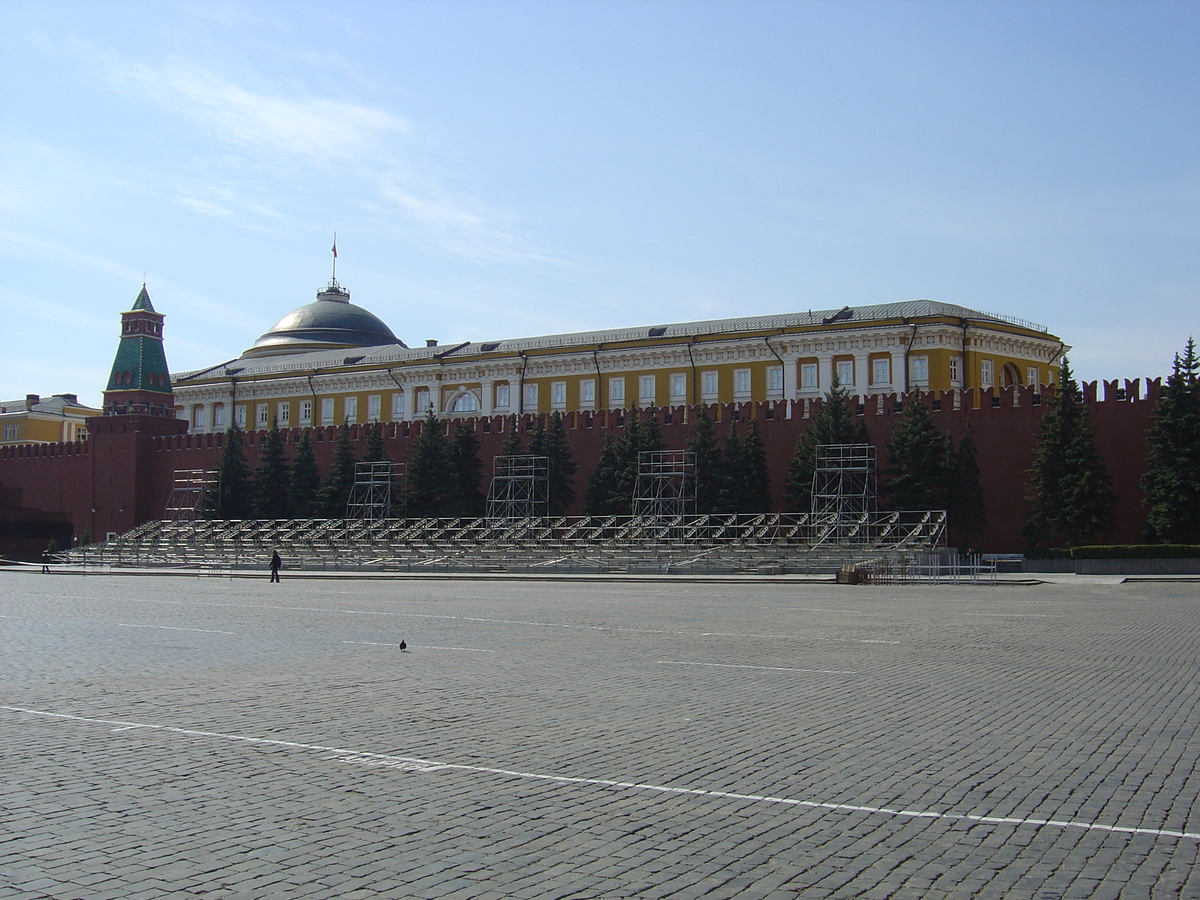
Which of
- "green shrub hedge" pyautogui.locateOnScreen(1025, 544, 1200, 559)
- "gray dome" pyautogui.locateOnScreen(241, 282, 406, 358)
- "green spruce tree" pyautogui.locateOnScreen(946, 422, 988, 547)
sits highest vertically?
"gray dome" pyautogui.locateOnScreen(241, 282, 406, 358)

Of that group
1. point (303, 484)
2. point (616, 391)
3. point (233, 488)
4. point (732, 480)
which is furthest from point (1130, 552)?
point (233, 488)

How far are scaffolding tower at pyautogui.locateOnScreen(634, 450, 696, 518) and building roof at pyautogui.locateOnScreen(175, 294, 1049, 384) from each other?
31.3ft

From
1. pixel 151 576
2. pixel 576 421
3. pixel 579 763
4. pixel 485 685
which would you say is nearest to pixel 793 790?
pixel 579 763

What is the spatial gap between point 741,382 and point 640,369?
16.1 feet

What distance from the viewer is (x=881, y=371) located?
46.5 meters

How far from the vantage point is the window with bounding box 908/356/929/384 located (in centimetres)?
4545

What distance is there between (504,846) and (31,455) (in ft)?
199

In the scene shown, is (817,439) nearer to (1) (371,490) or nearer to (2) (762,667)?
(1) (371,490)

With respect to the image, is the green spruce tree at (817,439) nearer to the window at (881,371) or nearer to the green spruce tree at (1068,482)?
the green spruce tree at (1068,482)

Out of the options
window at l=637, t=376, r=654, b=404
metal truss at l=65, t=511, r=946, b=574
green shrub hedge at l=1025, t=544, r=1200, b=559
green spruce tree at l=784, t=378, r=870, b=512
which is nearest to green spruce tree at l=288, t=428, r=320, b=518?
metal truss at l=65, t=511, r=946, b=574

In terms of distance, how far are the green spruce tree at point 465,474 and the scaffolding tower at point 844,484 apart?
13884 millimetres

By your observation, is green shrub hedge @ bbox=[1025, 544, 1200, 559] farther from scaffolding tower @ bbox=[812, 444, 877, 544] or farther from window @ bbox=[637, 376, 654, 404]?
window @ bbox=[637, 376, 654, 404]

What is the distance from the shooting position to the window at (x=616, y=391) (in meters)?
52.6

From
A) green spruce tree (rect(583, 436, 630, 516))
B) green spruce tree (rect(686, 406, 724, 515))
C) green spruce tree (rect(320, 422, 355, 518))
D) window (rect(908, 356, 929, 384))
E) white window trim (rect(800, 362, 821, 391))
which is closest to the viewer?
green spruce tree (rect(686, 406, 724, 515))
